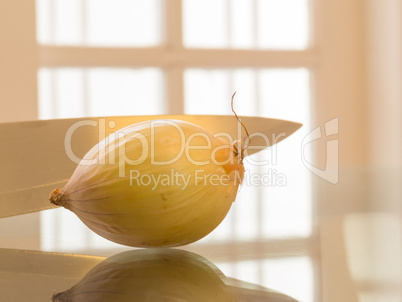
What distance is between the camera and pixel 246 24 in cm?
243

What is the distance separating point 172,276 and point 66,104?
2058 millimetres

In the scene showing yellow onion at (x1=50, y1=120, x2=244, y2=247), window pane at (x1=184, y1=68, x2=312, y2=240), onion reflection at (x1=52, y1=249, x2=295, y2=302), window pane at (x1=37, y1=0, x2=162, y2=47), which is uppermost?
window pane at (x1=37, y1=0, x2=162, y2=47)

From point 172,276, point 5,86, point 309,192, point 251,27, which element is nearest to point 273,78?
point 251,27

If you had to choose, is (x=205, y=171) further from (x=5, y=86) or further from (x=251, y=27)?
(x=251, y=27)

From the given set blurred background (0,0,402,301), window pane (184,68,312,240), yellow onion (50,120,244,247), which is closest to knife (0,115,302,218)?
yellow onion (50,120,244,247)

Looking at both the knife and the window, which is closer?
the knife

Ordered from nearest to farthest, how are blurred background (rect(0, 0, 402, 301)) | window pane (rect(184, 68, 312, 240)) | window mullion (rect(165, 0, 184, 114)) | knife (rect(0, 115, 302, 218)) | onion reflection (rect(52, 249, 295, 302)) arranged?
onion reflection (rect(52, 249, 295, 302))
knife (rect(0, 115, 302, 218))
blurred background (rect(0, 0, 402, 301))
window mullion (rect(165, 0, 184, 114))
window pane (rect(184, 68, 312, 240))

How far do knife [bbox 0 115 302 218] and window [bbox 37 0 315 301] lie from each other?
5.04 ft

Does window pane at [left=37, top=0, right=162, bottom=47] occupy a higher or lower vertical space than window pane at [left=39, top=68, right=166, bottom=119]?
higher

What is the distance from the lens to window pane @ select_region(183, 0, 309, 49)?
2346 millimetres

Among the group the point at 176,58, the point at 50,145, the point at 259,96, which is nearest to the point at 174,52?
the point at 176,58

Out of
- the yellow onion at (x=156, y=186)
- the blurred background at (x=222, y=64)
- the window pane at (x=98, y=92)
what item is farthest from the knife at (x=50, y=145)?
the window pane at (x=98, y=92)

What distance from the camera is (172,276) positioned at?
0.27 meters

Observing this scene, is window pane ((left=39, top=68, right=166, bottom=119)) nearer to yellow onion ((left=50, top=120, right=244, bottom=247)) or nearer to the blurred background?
the blurred background
